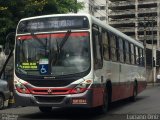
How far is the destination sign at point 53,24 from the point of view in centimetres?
1358

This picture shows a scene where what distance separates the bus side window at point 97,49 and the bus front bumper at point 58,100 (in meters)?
1.08

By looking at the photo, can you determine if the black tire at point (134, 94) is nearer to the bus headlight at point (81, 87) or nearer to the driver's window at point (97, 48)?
the driver's window at point (97, 48)

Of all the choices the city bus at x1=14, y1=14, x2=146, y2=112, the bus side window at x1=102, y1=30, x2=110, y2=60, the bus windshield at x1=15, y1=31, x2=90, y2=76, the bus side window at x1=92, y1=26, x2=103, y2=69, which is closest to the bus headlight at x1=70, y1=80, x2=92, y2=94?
the city bus at x1=14, y1=14, x2=146, y2=112

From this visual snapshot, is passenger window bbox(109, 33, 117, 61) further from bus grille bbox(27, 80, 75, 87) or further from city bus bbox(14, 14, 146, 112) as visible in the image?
bus grille bbox(27, 80, 75, 87)

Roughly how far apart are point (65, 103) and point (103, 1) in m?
115

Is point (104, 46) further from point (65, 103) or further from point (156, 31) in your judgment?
point (156, 31)

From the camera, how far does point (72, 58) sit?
13.2 meters

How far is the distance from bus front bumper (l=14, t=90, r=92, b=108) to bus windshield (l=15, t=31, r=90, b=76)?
65 centimetres

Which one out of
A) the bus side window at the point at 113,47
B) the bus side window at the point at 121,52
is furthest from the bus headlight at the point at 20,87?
the bus side window at the point at 121,52

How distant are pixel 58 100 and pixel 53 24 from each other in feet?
7.56

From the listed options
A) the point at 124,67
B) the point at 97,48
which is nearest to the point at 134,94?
the point at 124,67

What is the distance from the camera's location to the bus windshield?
519 inches

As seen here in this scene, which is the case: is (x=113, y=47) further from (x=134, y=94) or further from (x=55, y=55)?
(x=134, y=94)

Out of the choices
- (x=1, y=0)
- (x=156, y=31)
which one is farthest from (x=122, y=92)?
(x=156, y=31)
